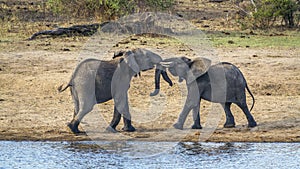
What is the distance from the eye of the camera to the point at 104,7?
19969mm

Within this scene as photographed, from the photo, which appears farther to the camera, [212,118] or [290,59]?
[290,59]

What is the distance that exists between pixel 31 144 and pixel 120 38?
7.61 metres

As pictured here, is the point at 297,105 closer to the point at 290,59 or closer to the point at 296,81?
the point at 296,81

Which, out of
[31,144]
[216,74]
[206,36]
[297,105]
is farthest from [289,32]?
[31,144]

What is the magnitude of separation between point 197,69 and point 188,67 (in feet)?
0.47

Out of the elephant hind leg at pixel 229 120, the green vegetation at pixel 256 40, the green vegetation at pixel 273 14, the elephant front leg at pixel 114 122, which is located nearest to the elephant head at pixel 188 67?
the elephant hind leg at pixel 229 120

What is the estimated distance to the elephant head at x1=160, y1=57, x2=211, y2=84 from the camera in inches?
393

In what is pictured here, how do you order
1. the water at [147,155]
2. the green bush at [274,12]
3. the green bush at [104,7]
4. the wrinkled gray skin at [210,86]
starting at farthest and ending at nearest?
the green bush at [274,12] < the green bush at [104,7] < the wrinkled gray skin at [210,86] < the water at [147,155]

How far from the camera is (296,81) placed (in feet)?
41.7

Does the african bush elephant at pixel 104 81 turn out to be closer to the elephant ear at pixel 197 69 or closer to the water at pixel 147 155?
the water at pixel 147 155

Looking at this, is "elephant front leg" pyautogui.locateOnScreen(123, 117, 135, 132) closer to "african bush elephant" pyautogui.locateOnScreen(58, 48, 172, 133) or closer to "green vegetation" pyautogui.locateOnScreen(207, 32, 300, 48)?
"african bush elephant" pyautogui.locateOnScreen(58, 48, 172, 133)

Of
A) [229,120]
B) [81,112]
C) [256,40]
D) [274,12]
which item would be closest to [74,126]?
[81,112]

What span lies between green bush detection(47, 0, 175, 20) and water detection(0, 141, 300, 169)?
397 inches

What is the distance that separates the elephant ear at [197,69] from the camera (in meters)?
9.98
